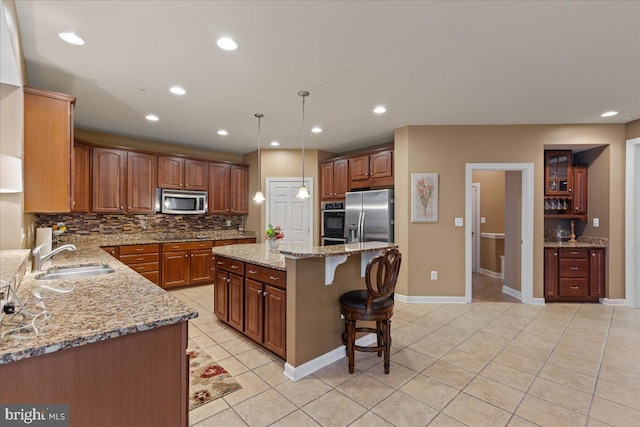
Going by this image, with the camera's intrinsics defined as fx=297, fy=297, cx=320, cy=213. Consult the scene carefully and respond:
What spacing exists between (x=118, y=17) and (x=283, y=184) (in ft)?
12.8

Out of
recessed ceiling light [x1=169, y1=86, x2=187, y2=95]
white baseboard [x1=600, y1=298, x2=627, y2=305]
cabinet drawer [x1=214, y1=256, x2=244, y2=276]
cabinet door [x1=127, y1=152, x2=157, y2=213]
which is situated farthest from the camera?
cabinet door [x1=127, y1=152, x2=157, y2=213]

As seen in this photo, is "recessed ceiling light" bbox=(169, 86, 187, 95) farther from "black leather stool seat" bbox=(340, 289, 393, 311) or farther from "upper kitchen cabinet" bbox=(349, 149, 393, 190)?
"upper kitchen cabinet" bbox=(349, 149, 393, 190)

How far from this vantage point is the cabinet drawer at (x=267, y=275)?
2441mm

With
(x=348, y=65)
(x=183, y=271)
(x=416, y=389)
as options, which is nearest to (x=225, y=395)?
(x=416, y=389)

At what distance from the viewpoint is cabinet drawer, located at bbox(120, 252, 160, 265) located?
445 cm

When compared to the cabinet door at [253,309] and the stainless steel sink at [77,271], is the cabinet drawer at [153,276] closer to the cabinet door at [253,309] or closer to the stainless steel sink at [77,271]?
the stainless steel sink at [77,271]

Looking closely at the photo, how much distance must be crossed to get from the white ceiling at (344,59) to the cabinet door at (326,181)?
1627 mm

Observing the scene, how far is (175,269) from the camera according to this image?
4.85 m

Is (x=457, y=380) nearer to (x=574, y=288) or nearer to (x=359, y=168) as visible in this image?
(x=574, y=288)

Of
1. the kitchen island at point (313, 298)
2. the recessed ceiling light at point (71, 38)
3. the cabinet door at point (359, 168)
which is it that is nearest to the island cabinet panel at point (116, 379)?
the kitchen island at point (313, 298)

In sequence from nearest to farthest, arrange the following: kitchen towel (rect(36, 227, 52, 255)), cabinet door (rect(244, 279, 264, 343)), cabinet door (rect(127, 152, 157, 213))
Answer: cabinet door (rect(244, 279, 264, 343))
kitchen towel (rect(36, 227, 52, 255))
cabinet door (rect(127, 152, 157, 213))

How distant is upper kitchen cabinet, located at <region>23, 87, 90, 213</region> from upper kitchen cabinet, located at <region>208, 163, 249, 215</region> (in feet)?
10.2

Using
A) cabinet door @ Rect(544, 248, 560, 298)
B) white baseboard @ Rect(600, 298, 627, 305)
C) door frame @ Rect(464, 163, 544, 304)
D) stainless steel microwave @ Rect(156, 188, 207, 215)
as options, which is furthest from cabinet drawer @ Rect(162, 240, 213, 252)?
white baseboard @ Rect(600, 298, 627, 305)

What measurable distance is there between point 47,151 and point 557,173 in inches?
239
